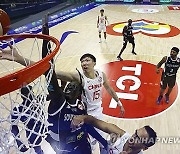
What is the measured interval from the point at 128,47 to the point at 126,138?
6150 millimetres

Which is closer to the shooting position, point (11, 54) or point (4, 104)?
point (4, 104)

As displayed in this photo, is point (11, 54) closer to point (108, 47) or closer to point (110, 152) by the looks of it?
point (110, 152)

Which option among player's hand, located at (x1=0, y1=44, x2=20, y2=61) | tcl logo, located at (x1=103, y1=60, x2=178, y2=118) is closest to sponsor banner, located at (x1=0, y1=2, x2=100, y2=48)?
tcl logo, located at (x1=103, y1=60, x2=178, y2=118)

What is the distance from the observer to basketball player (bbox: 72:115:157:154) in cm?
207

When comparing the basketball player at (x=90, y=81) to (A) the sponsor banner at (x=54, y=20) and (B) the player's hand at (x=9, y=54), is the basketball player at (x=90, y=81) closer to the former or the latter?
(B) the player's hand at (x=9, y=54)

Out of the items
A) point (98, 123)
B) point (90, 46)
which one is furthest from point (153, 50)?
point (98, 123)

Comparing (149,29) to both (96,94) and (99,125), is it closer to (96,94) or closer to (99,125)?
(96,94)

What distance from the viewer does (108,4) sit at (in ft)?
56.9

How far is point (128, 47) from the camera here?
26.8ft

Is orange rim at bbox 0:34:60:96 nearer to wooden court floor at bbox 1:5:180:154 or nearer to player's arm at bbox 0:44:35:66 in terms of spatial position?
player's arm at bbox 0:44:35:66

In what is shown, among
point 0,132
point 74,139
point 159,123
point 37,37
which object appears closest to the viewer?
point 0,132

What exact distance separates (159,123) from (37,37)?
9.36ft

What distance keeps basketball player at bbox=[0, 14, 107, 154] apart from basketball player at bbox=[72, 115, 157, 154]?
0.09 m

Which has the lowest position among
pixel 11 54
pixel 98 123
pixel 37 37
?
pixel 98 123
